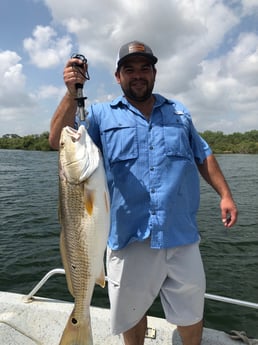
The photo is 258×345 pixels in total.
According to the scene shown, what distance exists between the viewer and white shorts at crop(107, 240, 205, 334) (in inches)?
113

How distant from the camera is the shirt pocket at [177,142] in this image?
2.87 m

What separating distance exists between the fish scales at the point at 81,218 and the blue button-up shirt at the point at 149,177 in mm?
383

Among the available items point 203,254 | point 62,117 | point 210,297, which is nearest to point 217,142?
point 203,254

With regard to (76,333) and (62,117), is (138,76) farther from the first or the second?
(76,333)

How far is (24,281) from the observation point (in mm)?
7777

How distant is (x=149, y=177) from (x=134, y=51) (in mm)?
1039

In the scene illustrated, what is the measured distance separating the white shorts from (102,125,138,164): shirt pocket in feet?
2.37

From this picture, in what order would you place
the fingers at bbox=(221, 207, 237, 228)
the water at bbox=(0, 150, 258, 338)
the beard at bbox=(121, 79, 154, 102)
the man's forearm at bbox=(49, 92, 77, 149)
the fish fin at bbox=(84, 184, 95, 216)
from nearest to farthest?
the fish fin at bbox=(84, 184, 95, 216)
the man's forearm at bbox=(49, 92, 77, 149)
the beard at bbox=(121, 79, 154, 102)
the fingers at bbox=(221, 207, 237, 228)
the water at bbox=(0, 150, 258, 338)

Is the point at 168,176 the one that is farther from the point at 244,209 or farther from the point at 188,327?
the point at 244,209

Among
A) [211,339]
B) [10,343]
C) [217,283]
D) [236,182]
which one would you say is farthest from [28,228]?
[236,182]

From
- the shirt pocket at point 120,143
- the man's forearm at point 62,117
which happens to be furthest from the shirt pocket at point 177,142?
the man's forearm at point 62,117

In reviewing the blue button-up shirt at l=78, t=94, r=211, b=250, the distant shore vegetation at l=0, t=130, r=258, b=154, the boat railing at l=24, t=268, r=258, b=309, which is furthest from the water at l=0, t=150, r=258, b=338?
the distant shore vegetation at l=0, t=130, r=258, b=154

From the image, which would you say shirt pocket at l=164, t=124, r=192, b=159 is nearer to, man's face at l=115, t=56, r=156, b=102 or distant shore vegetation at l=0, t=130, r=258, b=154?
man's face at l=115, t=56, r=156, b=102

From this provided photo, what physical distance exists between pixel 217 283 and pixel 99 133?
592cm
